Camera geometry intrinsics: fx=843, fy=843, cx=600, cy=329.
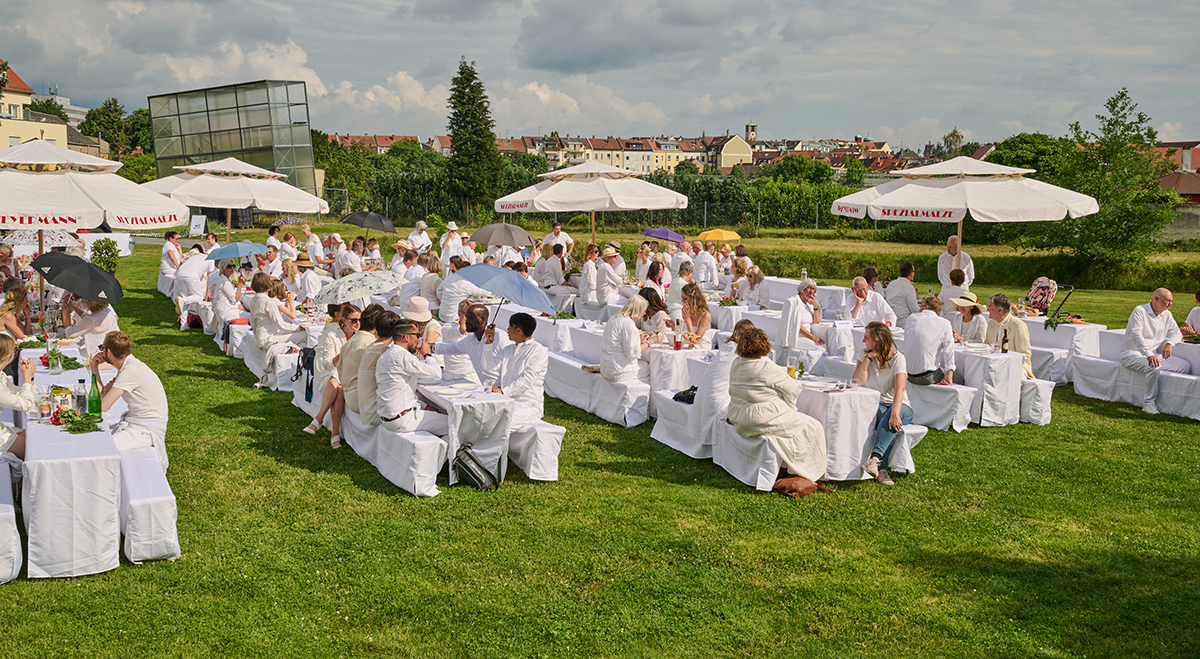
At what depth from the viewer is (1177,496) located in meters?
7.28

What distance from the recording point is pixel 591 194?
47.8 ft

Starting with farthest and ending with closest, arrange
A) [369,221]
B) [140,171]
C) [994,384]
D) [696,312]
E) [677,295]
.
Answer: [140,171], [369,221], [677,295], [696,312], [994,384]

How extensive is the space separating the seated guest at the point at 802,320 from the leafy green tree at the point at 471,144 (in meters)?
38.5

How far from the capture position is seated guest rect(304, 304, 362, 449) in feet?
26.7

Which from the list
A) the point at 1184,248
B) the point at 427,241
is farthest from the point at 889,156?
the point at 427,241

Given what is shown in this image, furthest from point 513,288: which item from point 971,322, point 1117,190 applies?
point 1117,190

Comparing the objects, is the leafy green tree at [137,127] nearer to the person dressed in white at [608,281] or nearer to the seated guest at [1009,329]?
the person dressed in white at [608,281]

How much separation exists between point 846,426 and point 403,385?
12.5 ft

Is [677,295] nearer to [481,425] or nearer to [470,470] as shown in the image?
[481,425]

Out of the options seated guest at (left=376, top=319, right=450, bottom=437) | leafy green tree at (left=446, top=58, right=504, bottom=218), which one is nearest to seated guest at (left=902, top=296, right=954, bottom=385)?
seated guest at (left=376, top=319, right=450, bottom=437)

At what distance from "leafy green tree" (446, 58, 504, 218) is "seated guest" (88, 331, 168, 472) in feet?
138

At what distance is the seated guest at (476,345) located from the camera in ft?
27.3

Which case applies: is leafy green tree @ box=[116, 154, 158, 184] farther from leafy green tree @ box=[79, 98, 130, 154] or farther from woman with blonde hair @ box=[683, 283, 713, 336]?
leafy green tree @ box=[79, 98, 130, 154]

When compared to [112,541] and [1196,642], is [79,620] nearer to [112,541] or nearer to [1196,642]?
[112,541]
